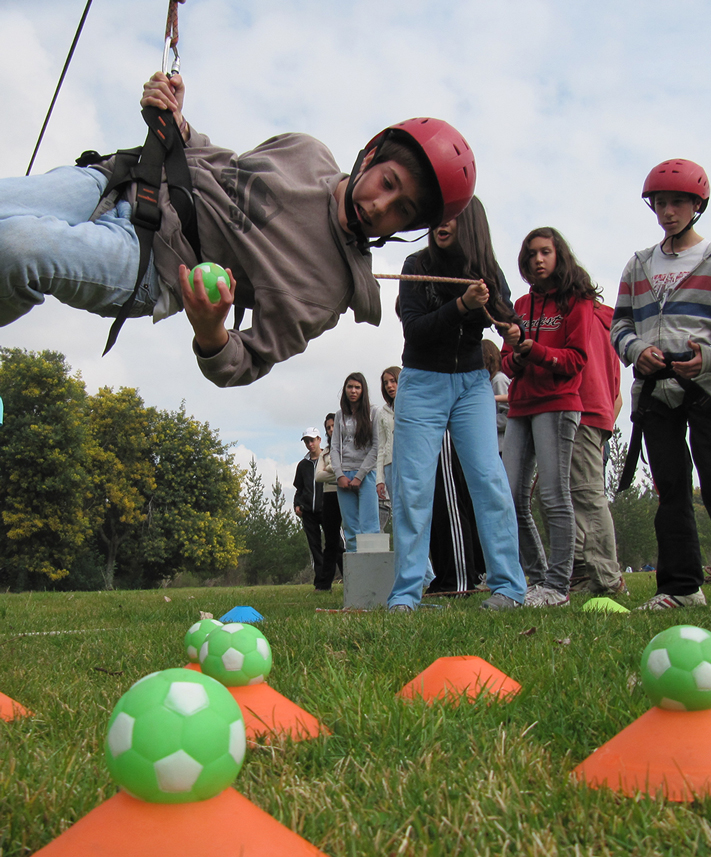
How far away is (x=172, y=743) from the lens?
3.29 ft

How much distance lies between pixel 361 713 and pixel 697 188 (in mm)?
3557

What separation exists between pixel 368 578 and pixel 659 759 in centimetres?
433

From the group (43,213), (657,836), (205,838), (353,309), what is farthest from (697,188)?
(205,838)

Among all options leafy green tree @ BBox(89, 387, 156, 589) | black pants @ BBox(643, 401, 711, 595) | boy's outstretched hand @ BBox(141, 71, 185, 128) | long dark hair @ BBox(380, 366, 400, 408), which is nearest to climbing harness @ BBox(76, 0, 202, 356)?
boy's outstretched hand @ BBox(141, 71, 185, 128)

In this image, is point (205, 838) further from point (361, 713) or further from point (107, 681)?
point (107, 681)

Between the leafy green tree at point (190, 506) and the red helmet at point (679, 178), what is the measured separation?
32576mm

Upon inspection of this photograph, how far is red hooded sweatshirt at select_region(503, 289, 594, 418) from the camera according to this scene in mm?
4953

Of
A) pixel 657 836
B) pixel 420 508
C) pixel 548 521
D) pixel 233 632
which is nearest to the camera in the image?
pixel 657 836

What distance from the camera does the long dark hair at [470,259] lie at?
14.4ft

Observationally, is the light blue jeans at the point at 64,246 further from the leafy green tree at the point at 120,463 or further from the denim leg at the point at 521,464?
the leafy green tree at the point at 120,463

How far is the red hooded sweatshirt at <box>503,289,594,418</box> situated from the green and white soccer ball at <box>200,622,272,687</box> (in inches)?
135

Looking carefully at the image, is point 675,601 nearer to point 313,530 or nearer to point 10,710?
point 10,710

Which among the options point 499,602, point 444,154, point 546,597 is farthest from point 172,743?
point 546,597

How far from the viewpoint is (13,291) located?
2.33 metres
